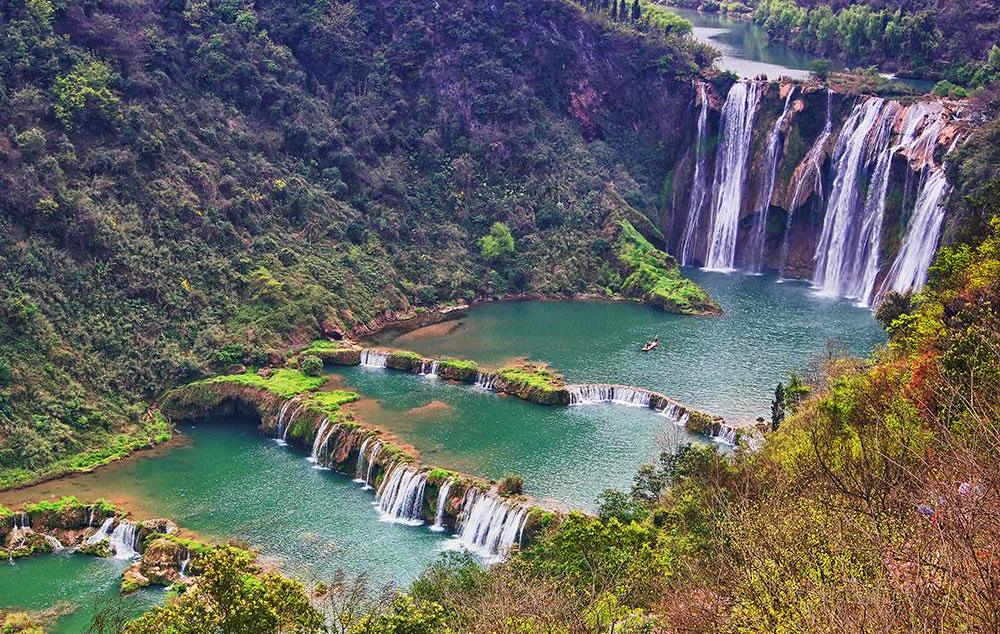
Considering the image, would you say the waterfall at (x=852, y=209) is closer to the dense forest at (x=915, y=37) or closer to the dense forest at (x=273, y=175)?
the dense forest at (x=915, y=37)

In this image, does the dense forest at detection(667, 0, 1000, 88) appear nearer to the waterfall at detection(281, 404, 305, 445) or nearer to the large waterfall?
the large waterfall

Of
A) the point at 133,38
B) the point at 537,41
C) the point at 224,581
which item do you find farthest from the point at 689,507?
the point at 537,41

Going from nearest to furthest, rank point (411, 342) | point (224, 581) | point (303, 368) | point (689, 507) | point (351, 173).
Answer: point (224, 581) → point (689, 507) → point (303, 368) → point (411, 342) → point (351, 173)

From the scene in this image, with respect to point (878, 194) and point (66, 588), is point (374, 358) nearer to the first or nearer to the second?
point (66, 588)

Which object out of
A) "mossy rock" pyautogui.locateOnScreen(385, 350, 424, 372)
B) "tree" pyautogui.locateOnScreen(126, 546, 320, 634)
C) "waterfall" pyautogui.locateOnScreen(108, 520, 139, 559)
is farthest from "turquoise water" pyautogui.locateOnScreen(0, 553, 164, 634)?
"mossy rock" pyautogui.locateOnScreen(385, 350, 424, 372)

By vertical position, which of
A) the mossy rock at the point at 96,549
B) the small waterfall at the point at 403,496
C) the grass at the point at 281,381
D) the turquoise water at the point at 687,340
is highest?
the turquoise water at the point at 687,340

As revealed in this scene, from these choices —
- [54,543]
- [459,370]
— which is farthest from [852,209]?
[54,543]

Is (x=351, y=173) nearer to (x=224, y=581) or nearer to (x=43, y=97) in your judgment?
(x=43, y=97)

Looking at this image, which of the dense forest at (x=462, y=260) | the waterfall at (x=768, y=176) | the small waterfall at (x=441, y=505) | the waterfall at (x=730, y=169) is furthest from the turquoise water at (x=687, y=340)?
the small waterfall at (x=441, y=505)
